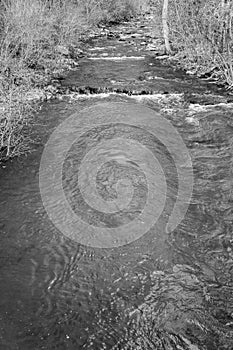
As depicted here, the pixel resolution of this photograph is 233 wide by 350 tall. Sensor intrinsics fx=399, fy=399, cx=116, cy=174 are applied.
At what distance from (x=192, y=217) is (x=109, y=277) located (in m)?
2.02

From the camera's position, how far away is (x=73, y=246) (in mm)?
6094

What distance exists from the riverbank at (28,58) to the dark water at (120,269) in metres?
0.75

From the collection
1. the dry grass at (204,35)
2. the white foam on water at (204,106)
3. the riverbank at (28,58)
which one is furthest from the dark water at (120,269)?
the dry grass at (204,35)

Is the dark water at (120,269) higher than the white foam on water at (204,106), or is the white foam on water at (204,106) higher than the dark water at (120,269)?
the dark water at (120,269)

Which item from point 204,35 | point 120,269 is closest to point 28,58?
point 204,35

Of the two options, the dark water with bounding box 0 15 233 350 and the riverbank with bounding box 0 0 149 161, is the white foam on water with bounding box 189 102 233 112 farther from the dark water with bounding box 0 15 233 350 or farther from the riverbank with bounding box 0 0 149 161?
the riverbank with bounding box 0 0 149 161

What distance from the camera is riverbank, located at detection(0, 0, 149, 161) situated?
8.66m

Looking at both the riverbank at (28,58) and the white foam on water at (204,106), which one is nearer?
the riverbank at (28,58)

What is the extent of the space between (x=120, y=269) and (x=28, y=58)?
1106 cm

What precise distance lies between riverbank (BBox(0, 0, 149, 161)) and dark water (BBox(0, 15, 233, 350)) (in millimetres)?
753

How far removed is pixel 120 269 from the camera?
559 cm

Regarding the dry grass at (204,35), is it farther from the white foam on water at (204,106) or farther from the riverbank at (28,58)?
the riverbank at (28,58)

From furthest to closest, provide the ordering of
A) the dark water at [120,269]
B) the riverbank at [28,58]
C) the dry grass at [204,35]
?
the dry grass at [204,35]
the riverbank at [28,58]
the dark water at [120,269]

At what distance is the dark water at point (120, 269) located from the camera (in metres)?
4.55
